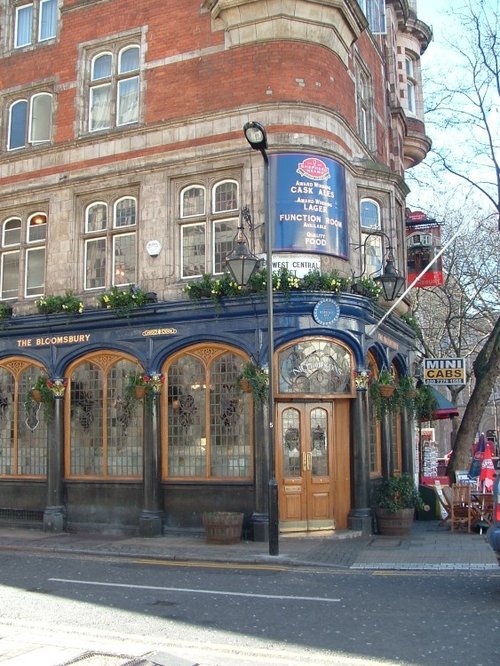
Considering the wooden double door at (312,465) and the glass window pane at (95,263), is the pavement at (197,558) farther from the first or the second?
the glass window pane at (95,263)

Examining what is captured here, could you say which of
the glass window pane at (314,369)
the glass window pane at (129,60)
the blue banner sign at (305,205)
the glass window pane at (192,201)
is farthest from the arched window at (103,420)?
the glass window pane at (129,60)

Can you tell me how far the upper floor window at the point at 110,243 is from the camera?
685 inches

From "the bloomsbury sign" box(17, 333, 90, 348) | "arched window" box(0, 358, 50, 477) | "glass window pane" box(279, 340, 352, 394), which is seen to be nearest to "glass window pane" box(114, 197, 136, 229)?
"the bloomsbury sign" box(17, 333, 90, 348)

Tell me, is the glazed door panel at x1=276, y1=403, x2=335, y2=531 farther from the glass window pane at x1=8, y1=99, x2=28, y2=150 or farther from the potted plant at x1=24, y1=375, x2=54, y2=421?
the glass window pane at x1=8, y1=99, x2=28, y2=150

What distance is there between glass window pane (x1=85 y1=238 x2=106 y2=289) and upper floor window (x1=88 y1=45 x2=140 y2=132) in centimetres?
288

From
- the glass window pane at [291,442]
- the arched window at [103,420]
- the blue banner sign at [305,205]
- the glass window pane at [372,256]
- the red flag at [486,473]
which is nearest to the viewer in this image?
the glass window pane at [291,442]

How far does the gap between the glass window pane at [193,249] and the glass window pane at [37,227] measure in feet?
12.9

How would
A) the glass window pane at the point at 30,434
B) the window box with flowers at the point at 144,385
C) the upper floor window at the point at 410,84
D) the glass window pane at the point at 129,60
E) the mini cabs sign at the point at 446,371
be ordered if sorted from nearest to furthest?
the window box with flowers at the point at 144,385 → the glass window pane at the point at 30,434 → the mini cabs sign at the point at 446,371 → the glass window pane at the point at 129,60 → the upper floor window at the point at 410,84

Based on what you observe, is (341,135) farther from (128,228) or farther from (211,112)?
(128,228)

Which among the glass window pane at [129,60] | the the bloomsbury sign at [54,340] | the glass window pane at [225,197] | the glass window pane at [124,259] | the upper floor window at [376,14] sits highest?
the upper floor window at [376,14]

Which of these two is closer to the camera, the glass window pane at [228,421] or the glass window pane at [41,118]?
the glass window pane at [228,421]

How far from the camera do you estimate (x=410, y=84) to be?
81.9 ft

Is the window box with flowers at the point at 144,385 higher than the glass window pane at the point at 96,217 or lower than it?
lower

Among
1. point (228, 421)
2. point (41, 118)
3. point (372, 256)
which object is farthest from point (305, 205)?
point (41, 118)
